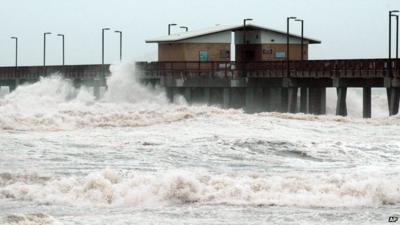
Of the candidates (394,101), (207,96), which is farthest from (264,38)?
(394,101)

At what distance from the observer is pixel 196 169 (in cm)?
2391

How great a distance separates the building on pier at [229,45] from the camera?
6184cm

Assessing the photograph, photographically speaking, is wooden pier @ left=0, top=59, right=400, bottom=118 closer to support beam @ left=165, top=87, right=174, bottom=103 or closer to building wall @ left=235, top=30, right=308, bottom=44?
support beam @ left=165, top=87, right=174, bottom=103

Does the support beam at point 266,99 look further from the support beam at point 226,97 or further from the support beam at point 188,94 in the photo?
the support beam at point 188,94

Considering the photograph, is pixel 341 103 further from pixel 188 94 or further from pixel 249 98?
pixel 188 94

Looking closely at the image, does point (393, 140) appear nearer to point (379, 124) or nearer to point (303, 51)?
point (379, 124)

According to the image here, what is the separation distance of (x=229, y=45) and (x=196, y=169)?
39570 mm

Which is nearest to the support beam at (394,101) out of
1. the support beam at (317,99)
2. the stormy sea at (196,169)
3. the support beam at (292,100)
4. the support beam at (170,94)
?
the stormy sea at (196,169)

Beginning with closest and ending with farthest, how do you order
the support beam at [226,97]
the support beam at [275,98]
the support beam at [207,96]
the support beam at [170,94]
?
the support beam at [275,98]
the support beam at [226,97]
the support beam at [207,96]
the support beam at [170,94]

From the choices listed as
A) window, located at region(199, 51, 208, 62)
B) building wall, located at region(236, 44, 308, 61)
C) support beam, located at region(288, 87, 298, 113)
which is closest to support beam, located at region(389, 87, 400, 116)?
support beam, located at region(288, 87, 298, 113)

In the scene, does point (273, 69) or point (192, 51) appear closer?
point (273, 69)

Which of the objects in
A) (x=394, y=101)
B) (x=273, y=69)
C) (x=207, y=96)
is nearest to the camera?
(x=394, y=101)

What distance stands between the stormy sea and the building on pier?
19713mm

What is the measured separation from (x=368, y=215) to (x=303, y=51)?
153 feet
